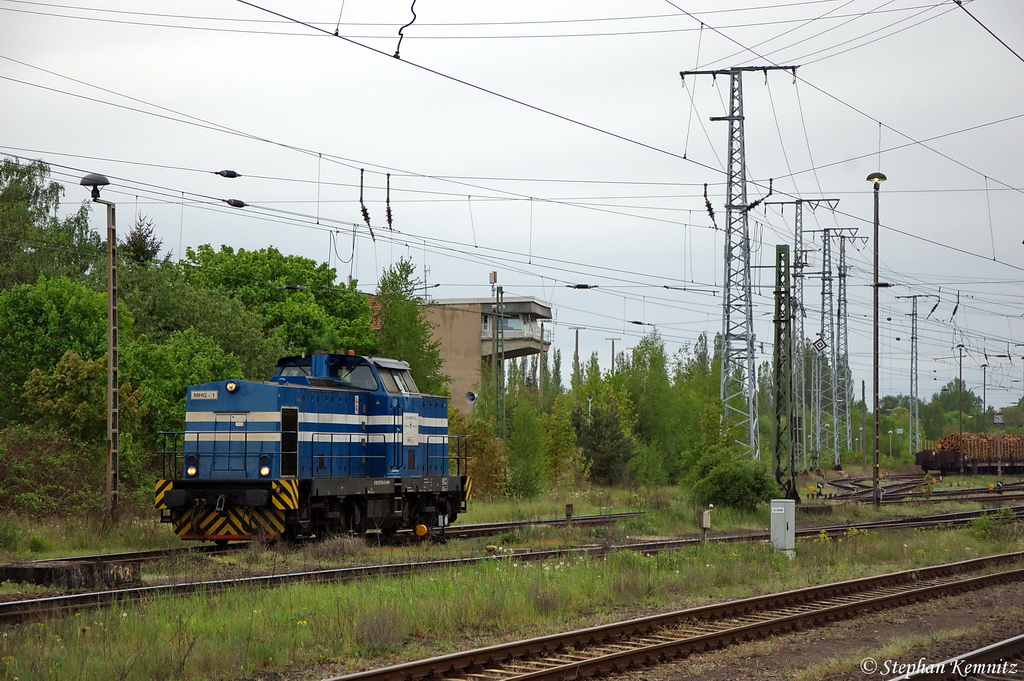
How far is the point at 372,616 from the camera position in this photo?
33.7ft

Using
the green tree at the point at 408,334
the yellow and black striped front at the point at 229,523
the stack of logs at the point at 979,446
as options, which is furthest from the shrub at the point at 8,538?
the stack of logs at the point at 979,446

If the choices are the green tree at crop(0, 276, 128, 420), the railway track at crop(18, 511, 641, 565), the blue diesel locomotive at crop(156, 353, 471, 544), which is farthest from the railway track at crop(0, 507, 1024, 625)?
the green tree at crop(0, 276, 128, 420)

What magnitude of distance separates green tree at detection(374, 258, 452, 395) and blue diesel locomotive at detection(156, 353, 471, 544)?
1982 centimetres

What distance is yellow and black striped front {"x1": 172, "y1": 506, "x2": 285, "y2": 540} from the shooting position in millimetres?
17203

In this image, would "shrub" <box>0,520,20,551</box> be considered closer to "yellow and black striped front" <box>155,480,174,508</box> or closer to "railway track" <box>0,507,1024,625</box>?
"yellow and black striped front" <box>155,480,174,508</box>

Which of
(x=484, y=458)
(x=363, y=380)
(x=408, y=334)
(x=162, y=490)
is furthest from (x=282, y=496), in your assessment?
(x=408, y=334)

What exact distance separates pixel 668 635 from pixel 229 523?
9.45 meters

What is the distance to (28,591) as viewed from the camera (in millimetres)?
12586

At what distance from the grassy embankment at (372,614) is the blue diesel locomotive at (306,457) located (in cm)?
120

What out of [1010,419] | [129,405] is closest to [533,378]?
[1010,419]

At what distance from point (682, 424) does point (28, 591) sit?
4424 cm

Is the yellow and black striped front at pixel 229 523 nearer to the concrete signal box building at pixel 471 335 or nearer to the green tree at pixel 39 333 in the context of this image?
the green tree at pixel 39 333

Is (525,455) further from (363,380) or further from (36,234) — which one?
(36,234)

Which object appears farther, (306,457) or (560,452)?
(560,452)
